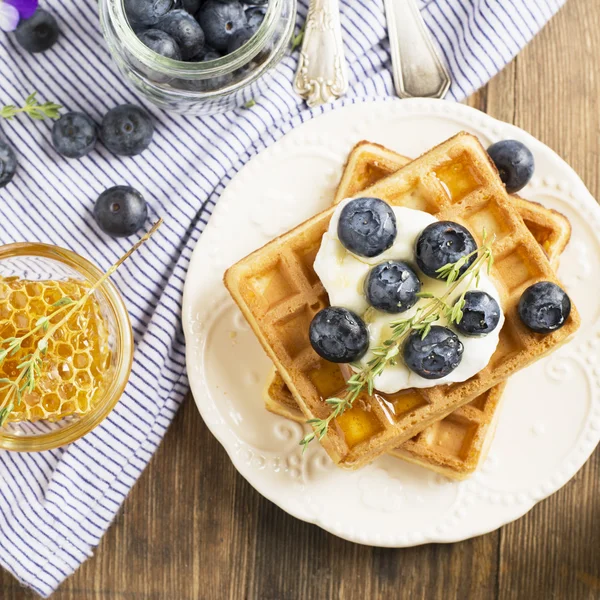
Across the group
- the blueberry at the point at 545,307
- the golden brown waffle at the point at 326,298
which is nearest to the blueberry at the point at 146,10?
the golden brown waffle at the point at 326,298

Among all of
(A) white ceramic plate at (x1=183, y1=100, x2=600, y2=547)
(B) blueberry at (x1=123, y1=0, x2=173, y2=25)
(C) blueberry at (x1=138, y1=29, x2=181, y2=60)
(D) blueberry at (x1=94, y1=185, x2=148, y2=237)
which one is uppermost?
(B) blueberry at (x1=123, y1=0, x2=173, y2=25)

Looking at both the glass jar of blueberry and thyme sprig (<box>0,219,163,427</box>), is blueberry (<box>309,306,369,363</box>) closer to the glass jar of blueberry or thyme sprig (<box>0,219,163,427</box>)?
thyme sprig (<box>0,219,163,427</box>)

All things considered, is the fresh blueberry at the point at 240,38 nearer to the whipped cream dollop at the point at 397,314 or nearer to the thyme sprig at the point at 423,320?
the whipped cream dollop at the point at 397,314

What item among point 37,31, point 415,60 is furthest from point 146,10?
point 415,60

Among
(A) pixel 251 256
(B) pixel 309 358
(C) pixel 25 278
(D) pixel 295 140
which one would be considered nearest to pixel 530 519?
(B) pixel 309 358

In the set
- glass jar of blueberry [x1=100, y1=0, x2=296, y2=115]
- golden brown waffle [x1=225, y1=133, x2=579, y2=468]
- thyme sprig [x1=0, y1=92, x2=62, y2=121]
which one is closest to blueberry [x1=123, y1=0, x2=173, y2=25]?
glass jar of blueberry [x1=100, y1=0, x2=296, y2=115]

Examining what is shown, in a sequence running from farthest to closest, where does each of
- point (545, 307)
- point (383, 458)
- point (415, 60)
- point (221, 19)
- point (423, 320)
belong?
point (415, 60), point (383, 458), point (221, 19), point (545, 307), point (423, 320)

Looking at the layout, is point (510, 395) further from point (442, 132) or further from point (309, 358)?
point (442, 132)

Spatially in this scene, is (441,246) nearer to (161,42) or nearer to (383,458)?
(383,458)
